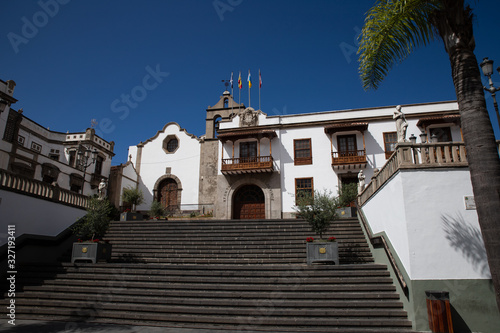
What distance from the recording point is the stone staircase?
769 centimetres

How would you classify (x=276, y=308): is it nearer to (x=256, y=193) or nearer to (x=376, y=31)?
(x=376, y=31)

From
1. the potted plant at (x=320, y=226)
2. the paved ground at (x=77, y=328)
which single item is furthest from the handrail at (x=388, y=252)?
the paved ground at (x=77, y=328)

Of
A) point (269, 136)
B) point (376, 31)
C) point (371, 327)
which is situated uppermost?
point (269, 136)

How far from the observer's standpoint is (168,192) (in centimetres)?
2691

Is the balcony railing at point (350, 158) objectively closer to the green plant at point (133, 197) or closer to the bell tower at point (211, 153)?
the bell tower at point (211, 153)

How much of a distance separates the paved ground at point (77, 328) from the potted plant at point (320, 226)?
3.85 m

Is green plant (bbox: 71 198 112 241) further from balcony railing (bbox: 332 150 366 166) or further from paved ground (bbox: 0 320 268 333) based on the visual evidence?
balcony railing (bbox: 332 150 366 166)

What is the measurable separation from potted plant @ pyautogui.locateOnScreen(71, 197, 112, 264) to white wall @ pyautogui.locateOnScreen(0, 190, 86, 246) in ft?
3.34

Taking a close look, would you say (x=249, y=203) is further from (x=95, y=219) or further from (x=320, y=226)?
(x=320, y=226)

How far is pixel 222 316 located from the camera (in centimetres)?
795

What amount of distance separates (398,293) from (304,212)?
3996 mm

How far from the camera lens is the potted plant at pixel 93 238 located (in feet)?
36.8

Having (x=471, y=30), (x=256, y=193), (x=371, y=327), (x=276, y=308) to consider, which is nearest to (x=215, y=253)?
(x=276, y=308)

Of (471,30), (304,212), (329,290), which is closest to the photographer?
(471,30)
